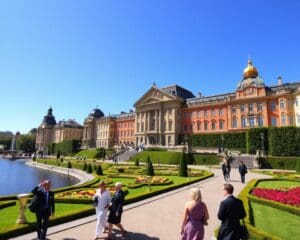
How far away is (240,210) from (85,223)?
6.02 metres

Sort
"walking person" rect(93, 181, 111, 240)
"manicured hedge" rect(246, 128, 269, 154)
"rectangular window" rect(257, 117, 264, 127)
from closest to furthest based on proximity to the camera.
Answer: "walking person" rect(93, 181, 111, 240), "manicured hedge" rect(246, 128, 269, 154), "rectangular window" rect(257, 117, 264, 127)

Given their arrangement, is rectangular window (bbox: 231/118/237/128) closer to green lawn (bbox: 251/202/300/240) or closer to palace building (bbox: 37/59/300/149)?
palace building (bbox: 37/59/300/149)

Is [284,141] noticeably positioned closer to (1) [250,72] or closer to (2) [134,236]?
(1) [250,72]

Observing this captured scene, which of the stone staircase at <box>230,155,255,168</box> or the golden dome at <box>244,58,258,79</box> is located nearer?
the stone staircase at <box>230,155,255,168</box>

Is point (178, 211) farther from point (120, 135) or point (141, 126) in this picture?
point (120, 135)

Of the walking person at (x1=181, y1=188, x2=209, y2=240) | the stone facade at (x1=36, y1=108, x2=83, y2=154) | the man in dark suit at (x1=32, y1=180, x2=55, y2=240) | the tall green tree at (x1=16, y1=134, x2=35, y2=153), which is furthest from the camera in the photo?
the tall green tree at (x1=16, y1=134, x2=35, y2=153)

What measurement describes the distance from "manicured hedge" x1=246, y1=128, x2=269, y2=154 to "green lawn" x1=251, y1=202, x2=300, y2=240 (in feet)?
112

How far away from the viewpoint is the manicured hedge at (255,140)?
140ft

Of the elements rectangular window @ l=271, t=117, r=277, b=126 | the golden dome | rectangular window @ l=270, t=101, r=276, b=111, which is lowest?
rectangular window @ l=271, t=117, r=277, b=126

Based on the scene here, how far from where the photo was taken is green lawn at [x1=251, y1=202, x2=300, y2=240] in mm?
7801

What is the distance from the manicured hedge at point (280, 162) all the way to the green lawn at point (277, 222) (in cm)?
2677

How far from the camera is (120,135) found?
283 ft

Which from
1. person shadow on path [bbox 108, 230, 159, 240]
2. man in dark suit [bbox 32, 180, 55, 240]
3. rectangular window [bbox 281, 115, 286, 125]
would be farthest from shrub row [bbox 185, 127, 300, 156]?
man in dark suit [bbox 32, 180, 55, 240]

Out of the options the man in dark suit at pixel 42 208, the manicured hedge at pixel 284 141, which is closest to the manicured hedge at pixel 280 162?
the manicured hedge at pixel 284 141
